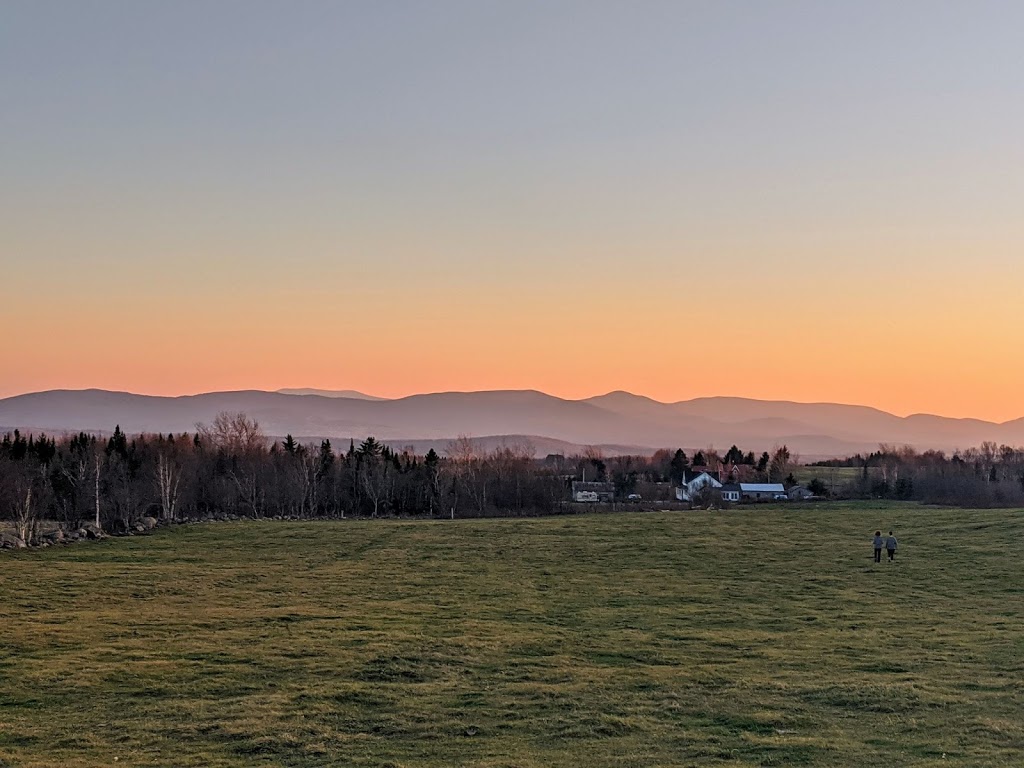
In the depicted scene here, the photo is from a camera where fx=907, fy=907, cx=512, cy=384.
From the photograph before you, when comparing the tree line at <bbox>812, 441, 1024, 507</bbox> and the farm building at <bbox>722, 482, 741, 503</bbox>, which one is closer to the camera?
the tree line at <bbox>812, 441, 1024, 507</bbox>

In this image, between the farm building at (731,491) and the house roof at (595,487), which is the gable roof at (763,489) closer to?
the farm building at (731,491)

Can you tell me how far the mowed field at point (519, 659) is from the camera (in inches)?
616

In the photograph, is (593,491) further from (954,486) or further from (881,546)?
(881,546)

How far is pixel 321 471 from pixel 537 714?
93.9 meters

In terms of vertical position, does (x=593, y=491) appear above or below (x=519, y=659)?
above

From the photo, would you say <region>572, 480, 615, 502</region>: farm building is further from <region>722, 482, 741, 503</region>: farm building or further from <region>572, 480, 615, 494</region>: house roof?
<region>722, 482, 741, 503</region>: farm building

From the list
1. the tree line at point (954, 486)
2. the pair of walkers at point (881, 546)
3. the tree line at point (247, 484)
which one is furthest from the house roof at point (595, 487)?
the pair of walkers at point (881, 546)

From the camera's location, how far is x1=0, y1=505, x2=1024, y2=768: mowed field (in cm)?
1566

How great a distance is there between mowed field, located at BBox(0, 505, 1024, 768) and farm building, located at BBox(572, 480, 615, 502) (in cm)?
7495

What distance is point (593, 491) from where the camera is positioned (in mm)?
134750

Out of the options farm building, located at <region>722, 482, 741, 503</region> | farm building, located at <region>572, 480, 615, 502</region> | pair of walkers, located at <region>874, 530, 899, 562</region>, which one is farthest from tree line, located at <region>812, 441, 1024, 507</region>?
pair of walkers, located at <region>874, 530, 899, 562</region>

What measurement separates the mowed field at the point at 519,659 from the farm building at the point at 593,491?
74953mm

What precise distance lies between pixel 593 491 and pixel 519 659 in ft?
371

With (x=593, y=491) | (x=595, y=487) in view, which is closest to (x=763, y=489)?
(x=595, y=487)
